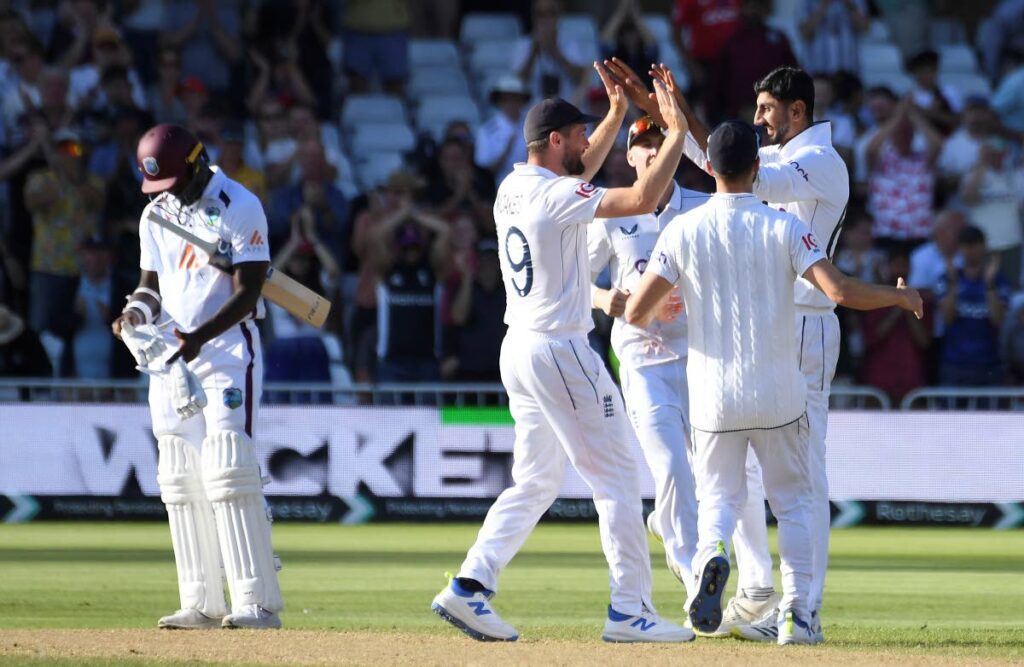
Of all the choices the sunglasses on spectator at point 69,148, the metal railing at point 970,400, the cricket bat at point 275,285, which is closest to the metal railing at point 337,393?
the metal railing at point 970,400

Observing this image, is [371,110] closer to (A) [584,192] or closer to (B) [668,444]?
(B) [668,444]

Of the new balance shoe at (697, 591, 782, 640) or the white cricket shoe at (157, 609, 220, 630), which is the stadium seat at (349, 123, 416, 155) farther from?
the new balance shoe at (697, 591, 782, 640)

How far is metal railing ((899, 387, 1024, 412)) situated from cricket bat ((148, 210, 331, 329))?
850cm

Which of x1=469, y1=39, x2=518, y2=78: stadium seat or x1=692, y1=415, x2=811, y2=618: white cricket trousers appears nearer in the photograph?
x1=692, y1=415, x2=811, y2=618: white cricket trousers

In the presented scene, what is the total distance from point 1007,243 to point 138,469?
31.6 ft

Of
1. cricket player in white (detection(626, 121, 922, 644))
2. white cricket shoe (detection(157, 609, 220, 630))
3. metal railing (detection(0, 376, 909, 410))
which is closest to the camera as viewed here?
cricket player in white (detection(626, 121, 922, 644))

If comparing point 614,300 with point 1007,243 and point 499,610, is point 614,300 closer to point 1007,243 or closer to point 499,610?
point 499,610

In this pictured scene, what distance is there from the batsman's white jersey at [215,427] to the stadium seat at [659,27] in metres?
13.9

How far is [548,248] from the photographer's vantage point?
847 centimetres

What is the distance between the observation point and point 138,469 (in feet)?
53.7

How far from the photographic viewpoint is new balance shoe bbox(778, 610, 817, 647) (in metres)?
8.38

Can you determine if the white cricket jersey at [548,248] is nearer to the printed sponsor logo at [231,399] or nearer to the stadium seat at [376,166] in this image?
the printed sponsor logo at [231,399]

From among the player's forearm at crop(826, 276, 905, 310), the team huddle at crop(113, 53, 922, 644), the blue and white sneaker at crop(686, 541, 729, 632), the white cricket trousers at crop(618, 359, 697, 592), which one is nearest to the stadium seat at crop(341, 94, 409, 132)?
the white cricket trousers at crop(618, 359, 697, 592)

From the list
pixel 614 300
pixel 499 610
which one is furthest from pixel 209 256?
pixel 499 610
